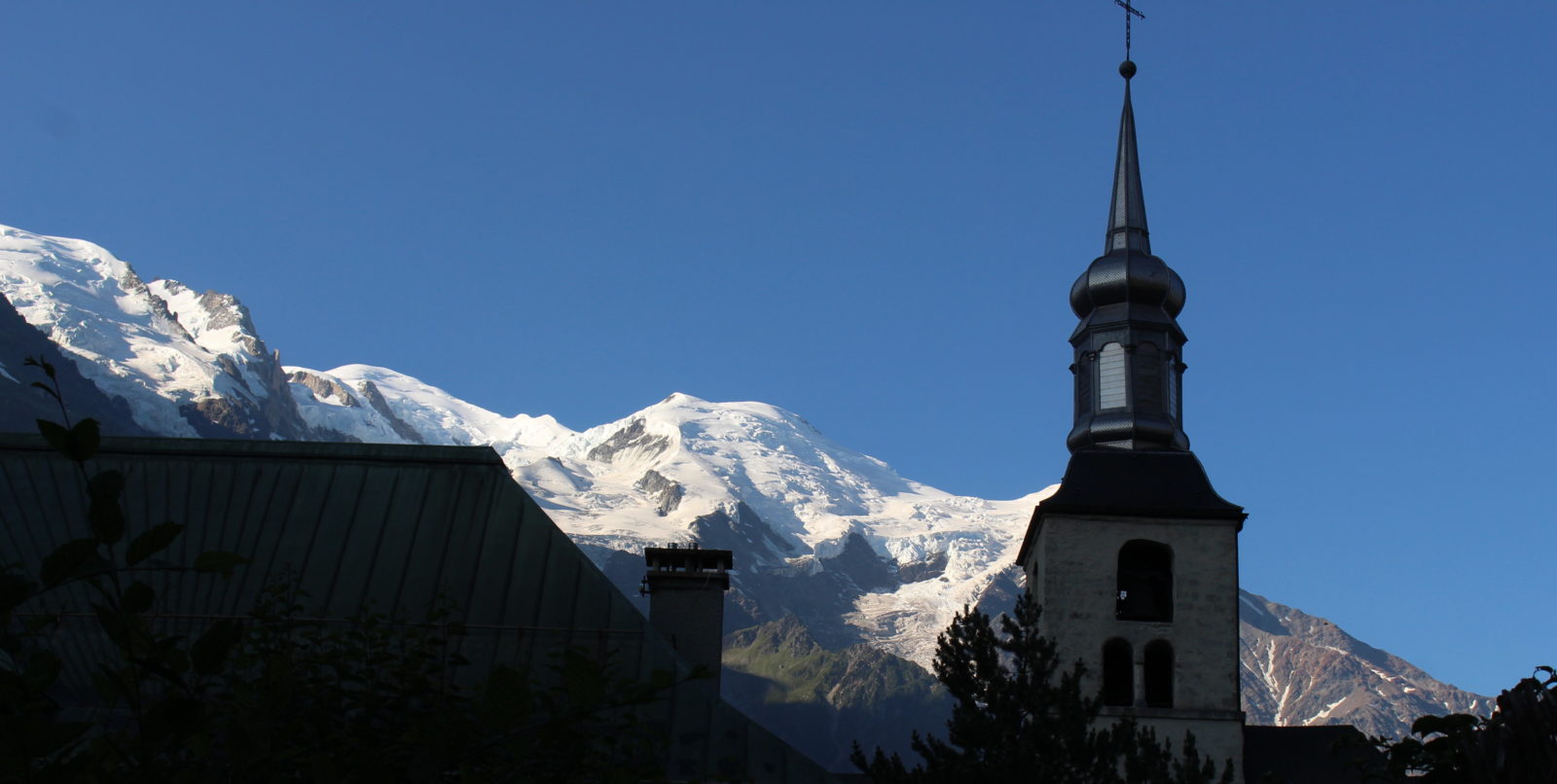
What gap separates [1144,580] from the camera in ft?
142

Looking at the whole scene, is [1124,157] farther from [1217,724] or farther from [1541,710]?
[1541,710]

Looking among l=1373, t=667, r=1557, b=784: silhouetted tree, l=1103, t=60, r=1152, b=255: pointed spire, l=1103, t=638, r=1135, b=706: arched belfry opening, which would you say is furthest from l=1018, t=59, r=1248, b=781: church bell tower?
l=1373, t=667, r=1557, b=784: silhouetted tree

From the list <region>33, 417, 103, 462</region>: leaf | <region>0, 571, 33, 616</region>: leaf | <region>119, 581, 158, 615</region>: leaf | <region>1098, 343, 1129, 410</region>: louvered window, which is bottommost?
<region>0, 571, 33, 616</region>: leaf

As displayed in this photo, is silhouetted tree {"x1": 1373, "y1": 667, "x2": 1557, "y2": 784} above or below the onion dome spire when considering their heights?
below

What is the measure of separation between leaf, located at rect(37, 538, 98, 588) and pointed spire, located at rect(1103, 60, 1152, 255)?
43267 mm

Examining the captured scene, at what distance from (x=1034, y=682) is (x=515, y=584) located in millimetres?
9926

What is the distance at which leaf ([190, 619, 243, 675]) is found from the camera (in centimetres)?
757

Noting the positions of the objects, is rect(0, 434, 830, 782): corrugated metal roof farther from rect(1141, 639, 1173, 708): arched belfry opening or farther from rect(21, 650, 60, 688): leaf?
rect(21, 650, 60, 688): leaf

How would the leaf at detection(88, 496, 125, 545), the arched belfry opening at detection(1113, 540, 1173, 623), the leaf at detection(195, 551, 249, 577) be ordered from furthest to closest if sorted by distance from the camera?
the arched belfry opening at detection(1113, 540, 1173, 623) → the leaf at detection(195, 551, 249, 577) → the leaf at detection(88, 496, 125, 545)

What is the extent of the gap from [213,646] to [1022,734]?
2589 cm

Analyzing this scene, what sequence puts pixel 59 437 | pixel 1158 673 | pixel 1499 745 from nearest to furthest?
1. pixel 59 437
2. pixel 1499 745
3. pixel 1158 673

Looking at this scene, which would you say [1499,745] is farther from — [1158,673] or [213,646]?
[1158,673]

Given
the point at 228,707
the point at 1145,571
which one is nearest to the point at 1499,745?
the point at 228,707

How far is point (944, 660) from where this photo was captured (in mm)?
33812
